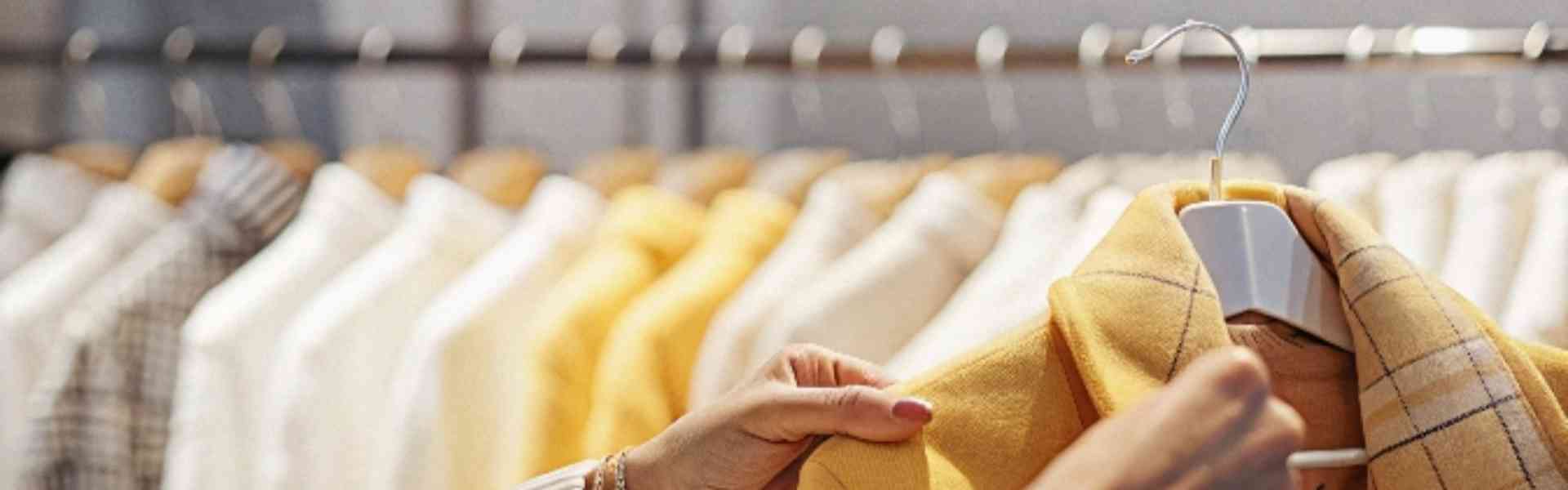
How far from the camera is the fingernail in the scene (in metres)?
0.75

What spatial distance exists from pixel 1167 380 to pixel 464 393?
681 mm

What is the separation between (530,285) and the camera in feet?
4.72

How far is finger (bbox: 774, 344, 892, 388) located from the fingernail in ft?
0.32

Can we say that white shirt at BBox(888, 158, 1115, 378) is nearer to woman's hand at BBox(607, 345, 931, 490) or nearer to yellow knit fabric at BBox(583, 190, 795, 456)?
yellow knit fabric at BBox(583, 190, 795, 456)

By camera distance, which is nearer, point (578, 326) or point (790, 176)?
point (578, 326)

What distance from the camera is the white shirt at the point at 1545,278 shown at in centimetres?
112

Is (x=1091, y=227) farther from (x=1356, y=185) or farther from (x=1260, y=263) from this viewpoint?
(x=1260, y=263)

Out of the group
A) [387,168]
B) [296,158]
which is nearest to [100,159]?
[296,158]

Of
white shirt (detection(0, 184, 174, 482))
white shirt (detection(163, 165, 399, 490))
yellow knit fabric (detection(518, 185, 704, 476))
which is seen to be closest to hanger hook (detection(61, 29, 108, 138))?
white shirt (detection(0, 184, 174, 482))

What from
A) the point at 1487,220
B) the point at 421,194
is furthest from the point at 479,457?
the point at 1487,220

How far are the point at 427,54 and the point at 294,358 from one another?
0.44 m

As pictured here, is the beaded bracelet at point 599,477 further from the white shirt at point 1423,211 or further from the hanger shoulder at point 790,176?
the hanger shoulder at point 790,176

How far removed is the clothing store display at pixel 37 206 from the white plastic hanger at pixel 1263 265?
118 centimetres

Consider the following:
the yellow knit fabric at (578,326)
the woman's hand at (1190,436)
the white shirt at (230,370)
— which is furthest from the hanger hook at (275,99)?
the woman's hand at (1190,436)
